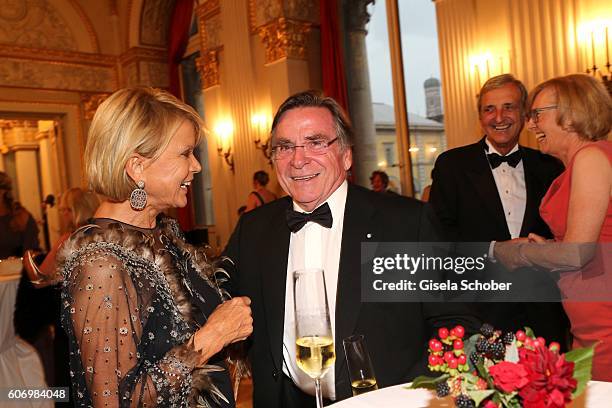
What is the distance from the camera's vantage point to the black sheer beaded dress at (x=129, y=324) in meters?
1.45

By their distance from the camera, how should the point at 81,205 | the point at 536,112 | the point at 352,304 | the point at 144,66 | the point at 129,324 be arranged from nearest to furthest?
the point at 129,324
the point at 352,304
the point at 536,112
the point at 81,205
the point at 144,66

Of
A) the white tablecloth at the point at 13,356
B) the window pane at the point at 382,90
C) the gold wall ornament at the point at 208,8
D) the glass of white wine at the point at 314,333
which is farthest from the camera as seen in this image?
the gold wall ornament at the point at 208,8

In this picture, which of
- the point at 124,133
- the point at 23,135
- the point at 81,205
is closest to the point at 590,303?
the point at 124,133

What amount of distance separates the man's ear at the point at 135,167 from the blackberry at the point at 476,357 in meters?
1.15

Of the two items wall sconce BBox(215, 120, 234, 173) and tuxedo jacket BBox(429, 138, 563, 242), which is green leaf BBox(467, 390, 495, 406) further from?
wall sconce BBox(215, 120, 234, 173)

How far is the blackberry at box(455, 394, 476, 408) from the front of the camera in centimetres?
91

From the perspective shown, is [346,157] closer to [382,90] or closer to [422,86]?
[422,86]

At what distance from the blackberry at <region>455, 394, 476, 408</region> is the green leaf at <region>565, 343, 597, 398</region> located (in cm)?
18

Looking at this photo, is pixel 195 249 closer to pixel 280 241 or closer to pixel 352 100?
pixel 280 241

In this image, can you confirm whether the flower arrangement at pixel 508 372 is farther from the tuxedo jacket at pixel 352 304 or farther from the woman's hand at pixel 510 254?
the woman's hand at pixel 510 254

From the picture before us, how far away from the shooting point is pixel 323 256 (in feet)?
6.78

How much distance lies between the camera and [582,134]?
2.29 m

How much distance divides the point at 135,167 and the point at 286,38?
6748 millimetres

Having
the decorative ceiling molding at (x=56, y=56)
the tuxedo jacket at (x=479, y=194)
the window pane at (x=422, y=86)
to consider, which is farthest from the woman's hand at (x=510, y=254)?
the decorative ceiling molding at (x=56, y=56)
